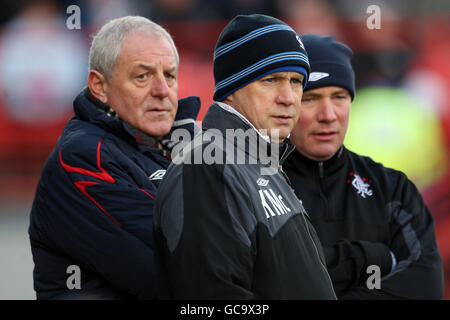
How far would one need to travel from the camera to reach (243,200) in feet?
6.26

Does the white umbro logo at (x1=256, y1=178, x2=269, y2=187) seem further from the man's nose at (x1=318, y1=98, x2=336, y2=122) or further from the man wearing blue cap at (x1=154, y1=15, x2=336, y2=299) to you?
the man's nose at (x1=318, y1=98, x2=336, y2=122)

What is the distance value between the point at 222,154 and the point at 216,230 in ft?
0.80

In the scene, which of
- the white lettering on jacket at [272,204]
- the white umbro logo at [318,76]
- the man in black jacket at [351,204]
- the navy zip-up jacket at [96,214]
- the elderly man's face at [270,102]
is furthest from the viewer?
the white umbro logo at [318,76]

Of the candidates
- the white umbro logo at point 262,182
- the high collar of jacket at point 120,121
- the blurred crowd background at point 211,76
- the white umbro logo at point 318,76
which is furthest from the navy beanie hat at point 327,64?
the blurred crowd background at point 211,76

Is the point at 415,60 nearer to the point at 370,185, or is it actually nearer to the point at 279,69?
the point at 370,185

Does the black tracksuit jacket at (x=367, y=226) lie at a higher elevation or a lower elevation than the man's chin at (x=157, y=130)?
lower

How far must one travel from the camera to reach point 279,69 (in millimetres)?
2217

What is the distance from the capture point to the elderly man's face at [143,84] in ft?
9.27

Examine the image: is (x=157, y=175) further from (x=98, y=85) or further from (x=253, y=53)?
(x=253, y=53)

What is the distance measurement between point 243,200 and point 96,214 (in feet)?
2.37

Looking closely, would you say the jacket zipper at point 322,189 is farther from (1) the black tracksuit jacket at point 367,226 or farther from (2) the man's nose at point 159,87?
(2) the man's nose at point 159,87

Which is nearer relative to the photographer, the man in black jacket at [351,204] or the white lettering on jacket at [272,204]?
the white lettering on jacket at [272,204]

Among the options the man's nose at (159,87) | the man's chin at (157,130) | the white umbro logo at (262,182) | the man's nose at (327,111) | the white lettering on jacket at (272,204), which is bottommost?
the white lettering on jacket at (272,204)

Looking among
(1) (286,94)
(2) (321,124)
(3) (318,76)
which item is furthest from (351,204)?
(1) (286,94)
